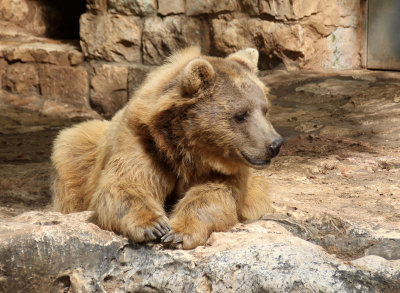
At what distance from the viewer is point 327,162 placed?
5.69 metres

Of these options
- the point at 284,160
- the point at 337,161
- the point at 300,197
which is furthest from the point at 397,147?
the point at 300,197

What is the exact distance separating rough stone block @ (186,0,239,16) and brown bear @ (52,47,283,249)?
4.25 metres

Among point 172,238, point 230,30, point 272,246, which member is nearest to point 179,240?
point 172,238

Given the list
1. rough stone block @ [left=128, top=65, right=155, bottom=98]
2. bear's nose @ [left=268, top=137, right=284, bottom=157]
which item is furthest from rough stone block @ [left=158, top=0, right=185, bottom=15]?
bear's nose @ [left=268, top=137, right=284, bottom=157]

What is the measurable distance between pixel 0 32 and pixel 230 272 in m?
8.11

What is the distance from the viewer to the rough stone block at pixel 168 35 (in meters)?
8.45

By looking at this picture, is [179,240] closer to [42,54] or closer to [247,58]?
[247,58]

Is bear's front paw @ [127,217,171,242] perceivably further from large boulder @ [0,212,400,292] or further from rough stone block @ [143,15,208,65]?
rough stone block @ [143,15,208,65]

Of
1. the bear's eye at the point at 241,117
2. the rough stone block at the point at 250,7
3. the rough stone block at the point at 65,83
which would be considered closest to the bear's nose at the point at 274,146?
the bear's eye at the point at 241,117

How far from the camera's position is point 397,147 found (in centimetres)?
598

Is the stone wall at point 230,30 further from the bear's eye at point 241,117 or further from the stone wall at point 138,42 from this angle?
the bear's eye at point 241,117

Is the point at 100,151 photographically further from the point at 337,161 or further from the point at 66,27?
the point at 66,27

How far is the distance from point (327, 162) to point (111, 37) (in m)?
4.43

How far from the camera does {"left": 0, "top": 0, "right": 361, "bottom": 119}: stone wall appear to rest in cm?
796
